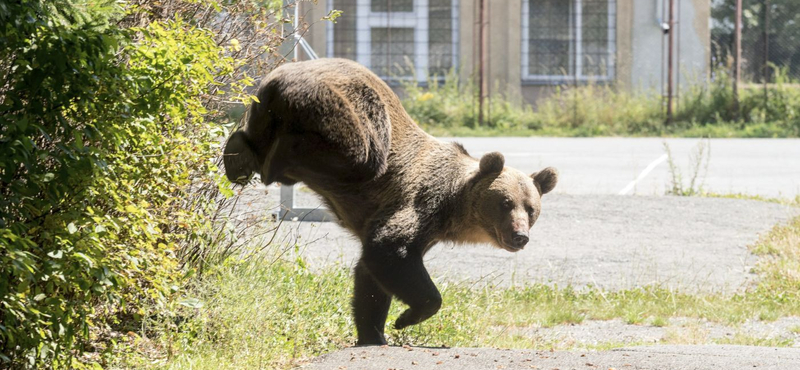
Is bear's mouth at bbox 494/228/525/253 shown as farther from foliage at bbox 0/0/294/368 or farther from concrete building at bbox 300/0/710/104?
concrete building at bbox 300/0/710/104

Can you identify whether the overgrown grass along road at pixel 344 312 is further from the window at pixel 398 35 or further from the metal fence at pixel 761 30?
the metal fence at pixel 761 30

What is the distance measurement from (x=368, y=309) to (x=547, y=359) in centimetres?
106

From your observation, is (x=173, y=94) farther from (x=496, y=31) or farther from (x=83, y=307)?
(x=496, y=31)

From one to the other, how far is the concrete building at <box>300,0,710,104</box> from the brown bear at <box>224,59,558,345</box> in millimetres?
17690

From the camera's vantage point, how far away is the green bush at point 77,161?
3473 mm

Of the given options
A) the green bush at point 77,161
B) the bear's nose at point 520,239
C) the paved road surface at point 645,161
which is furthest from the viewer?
the paved road surface at point 645,161

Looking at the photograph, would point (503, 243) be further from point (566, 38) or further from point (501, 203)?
point (566, 38)

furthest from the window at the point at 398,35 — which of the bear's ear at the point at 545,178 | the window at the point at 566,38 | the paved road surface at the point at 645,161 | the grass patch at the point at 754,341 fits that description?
the bear's ear at the point at 545,178

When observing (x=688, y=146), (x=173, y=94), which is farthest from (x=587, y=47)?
(x=173, y=94)

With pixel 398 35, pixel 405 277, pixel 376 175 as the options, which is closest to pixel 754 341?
pixel 405 277

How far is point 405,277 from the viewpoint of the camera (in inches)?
192

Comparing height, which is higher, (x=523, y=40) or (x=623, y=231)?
(x=523, y=40)

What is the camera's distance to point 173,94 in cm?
406

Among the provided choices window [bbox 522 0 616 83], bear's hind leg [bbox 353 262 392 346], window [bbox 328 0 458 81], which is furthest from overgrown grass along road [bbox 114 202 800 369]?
window [bbox 328 0 458 81]
